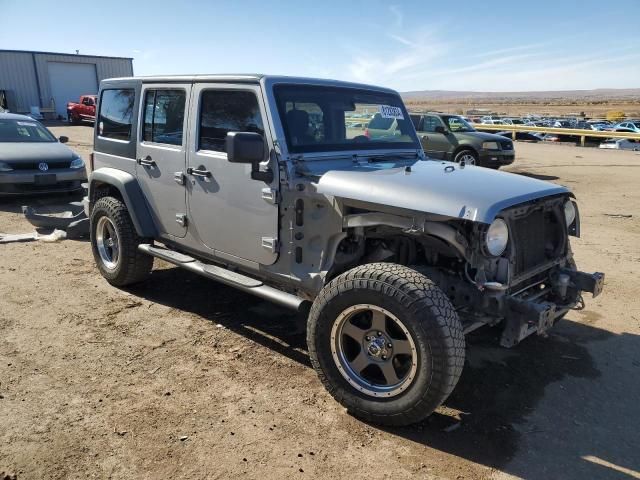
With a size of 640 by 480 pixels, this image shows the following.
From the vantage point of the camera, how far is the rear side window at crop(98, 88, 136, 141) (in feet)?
16.4

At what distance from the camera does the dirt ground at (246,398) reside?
2.80 meters

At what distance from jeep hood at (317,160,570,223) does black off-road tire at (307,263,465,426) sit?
1.40 feet

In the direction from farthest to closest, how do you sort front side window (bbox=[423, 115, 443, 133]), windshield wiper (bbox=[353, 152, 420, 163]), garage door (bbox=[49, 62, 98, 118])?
garage door (bbox=[49, 62, 98, 118]) < front side window (bbox=[423, 115, 443, 133]) < windshield wiper (bbox=[353, 152, 420, 163])

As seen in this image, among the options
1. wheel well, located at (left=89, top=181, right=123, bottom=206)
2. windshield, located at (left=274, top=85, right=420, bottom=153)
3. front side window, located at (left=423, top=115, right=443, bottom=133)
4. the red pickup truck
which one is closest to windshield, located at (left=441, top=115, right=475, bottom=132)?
front side window, located at (left=423, top=115, right=443, bottom=133)

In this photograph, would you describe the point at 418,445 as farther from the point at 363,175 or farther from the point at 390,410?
the point at 363,175

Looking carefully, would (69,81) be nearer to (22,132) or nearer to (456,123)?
(22,132)

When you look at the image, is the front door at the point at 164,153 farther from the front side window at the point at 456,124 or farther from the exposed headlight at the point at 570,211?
the front side window at the point at 456,124

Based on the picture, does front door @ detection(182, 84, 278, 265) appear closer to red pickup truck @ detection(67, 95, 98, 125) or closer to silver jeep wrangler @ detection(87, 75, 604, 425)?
silver jeep wrangler @ detection(87, 75, 604, 425)

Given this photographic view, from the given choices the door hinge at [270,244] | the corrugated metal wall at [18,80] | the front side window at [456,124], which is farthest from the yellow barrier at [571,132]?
the corrugated metal wall at [18,80]

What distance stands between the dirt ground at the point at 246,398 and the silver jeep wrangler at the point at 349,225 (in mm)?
363

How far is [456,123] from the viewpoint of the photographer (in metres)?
14.7

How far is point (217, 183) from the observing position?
407 cm

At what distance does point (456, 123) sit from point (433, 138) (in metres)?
1.00

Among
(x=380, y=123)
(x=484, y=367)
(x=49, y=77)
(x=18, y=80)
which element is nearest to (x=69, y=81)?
(x=49, y=77)
